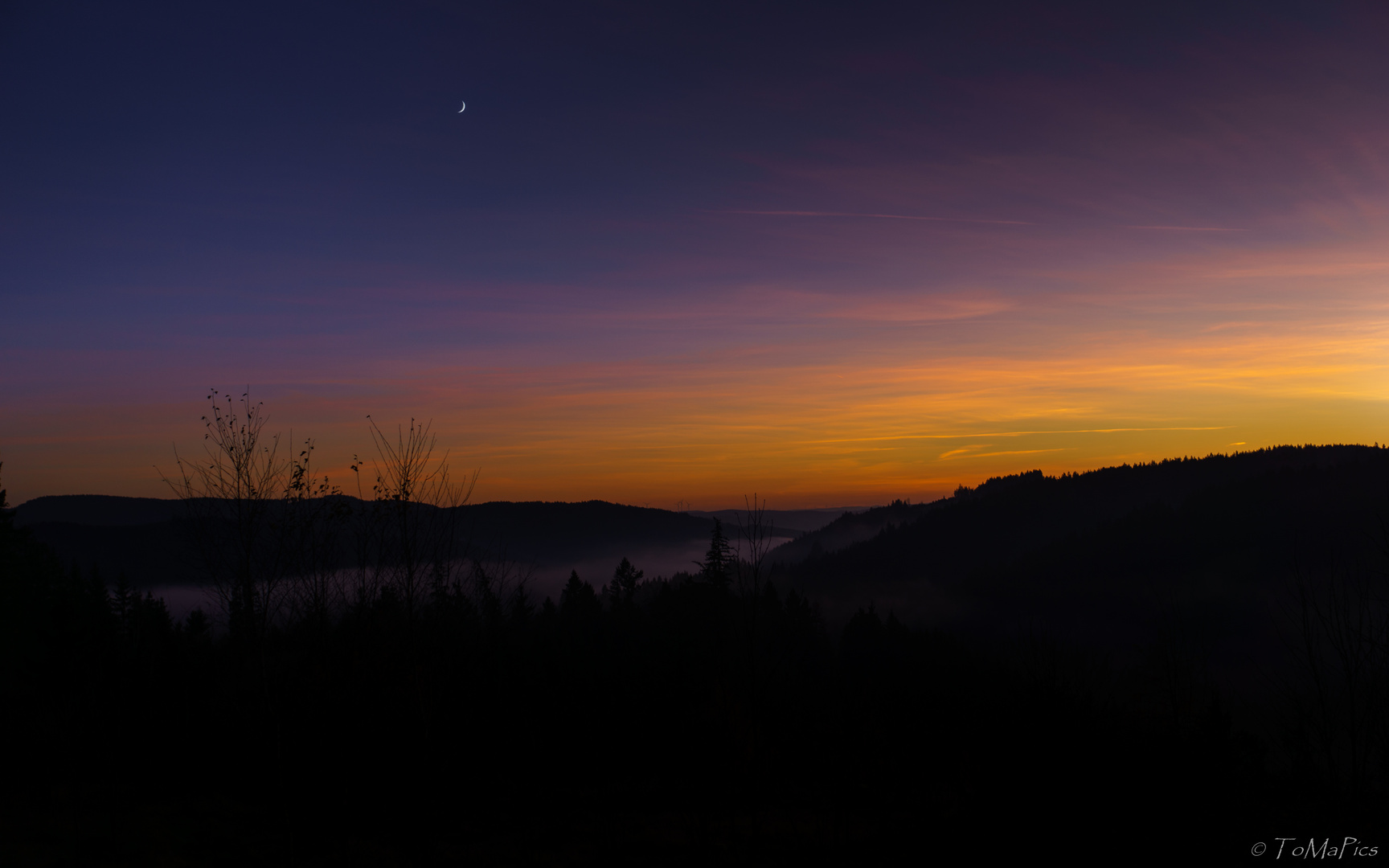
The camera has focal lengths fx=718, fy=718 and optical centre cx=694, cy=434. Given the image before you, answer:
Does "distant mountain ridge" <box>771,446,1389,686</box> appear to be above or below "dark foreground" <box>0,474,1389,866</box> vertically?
below

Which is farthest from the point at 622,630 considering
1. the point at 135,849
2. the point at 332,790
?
the point at 135,849

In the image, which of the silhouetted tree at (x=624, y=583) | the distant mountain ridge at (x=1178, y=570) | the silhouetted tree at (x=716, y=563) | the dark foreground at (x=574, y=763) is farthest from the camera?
the distant mountain ridge at (x=1178, y=570)

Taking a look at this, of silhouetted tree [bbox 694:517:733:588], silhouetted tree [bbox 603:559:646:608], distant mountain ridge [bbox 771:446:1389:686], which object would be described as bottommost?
distant mountain ridge [bbox 771:446:1389:686]

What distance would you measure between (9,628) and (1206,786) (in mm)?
54630

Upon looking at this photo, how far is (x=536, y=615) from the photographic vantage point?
199 feet

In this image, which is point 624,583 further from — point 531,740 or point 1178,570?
point 1178,570

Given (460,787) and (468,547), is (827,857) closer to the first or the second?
(468,547)

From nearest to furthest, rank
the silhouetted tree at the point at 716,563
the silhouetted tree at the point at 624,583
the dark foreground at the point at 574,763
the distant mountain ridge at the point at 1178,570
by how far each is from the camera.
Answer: the dark foreground at the point at 574,763, the silhouetted tree at the point at 716,563, the silhouetted tree at the point at 624,583, the distant mountain ridge at the point at 1178,570

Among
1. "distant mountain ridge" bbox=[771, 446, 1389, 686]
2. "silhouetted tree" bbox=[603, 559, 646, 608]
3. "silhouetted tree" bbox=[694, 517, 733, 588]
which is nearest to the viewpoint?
"silhouetted tree" bbox=[694, 517, 733, 588]

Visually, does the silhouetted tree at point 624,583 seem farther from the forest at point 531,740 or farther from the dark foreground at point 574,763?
the dark foreground at point 574,763

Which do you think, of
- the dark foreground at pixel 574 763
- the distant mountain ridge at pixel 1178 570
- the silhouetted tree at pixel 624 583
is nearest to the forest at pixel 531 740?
the dark foreground at pixel 574 763

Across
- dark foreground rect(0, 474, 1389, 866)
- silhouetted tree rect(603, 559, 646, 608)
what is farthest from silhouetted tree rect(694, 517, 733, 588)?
dark foreground rect(0, 474, 1389, 866)

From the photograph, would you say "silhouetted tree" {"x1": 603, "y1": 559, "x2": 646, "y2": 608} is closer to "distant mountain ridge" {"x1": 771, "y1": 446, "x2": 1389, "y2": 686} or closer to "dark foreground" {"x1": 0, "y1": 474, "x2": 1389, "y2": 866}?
"dark foreground" {"x1": 0, "y1": 474, "x2": 1389, "y2": 866}

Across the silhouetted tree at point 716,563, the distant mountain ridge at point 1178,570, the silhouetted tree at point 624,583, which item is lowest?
the distant mountain ridge at point 1178,570
